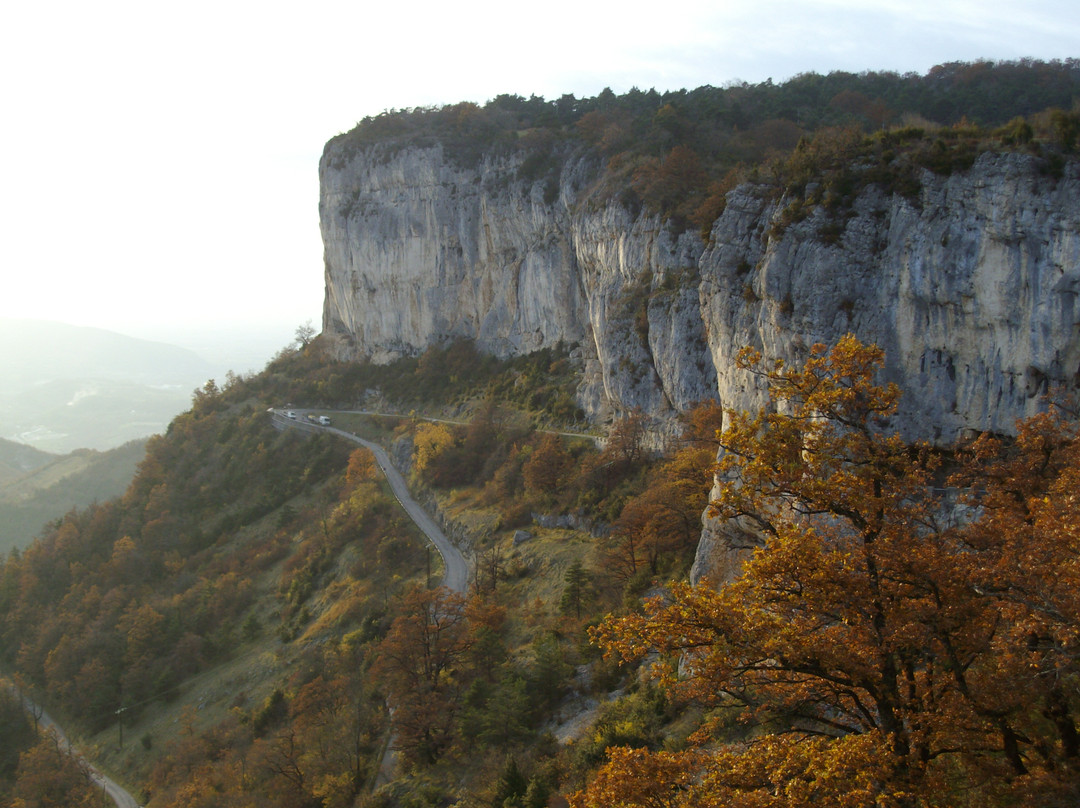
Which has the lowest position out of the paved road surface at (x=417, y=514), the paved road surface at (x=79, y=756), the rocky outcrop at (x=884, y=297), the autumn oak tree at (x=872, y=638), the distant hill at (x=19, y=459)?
the paved road surface at (x=79, y=756)

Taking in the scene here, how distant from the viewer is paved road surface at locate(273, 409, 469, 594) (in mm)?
38469

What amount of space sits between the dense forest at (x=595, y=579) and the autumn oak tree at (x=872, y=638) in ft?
0.16

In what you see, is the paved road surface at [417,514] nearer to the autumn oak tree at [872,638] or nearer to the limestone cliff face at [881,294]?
the limestone cliff face at [881,294]

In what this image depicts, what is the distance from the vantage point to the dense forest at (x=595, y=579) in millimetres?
8078

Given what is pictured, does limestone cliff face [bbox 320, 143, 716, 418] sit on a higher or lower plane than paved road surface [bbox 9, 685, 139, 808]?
higher

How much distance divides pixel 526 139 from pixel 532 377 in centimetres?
2427

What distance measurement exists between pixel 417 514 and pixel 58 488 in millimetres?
85784

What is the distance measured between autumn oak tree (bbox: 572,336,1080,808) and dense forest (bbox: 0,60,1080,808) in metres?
0.05

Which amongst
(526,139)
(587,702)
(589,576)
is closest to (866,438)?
(587,702)

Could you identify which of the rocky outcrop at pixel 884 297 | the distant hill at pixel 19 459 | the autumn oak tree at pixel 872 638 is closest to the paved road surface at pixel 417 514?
the rocky outcrop at pixel 884 297

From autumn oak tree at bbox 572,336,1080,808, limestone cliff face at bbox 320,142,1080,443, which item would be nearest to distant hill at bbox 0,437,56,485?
limestone cliff face at bbox 320,142,1080,443

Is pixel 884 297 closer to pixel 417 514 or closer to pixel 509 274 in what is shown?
pixel 417 514

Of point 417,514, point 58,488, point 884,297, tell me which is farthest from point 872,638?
point 58,488

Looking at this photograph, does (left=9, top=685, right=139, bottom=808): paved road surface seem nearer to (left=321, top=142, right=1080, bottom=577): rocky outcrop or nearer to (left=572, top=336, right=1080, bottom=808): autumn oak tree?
(left=321, top=142, right=1080, bottom=577): rocky outcrop
